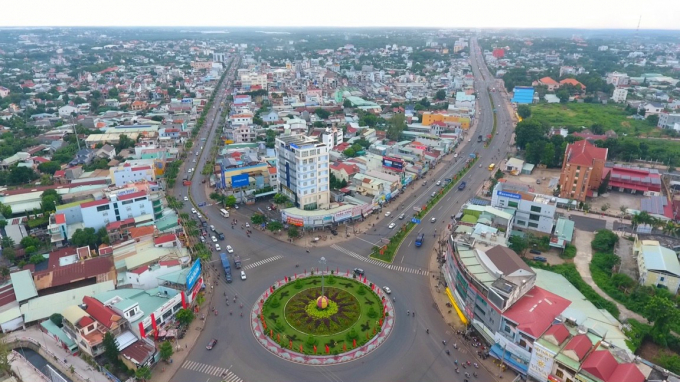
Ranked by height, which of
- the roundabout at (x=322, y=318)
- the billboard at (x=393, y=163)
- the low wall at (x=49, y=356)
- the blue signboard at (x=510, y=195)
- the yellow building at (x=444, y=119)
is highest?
the yellow building at (x=444, y=119)

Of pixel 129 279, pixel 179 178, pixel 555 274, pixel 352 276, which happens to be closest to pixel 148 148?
pixel 179 178

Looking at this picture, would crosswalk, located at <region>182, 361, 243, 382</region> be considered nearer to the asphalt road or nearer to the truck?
the asphalt road

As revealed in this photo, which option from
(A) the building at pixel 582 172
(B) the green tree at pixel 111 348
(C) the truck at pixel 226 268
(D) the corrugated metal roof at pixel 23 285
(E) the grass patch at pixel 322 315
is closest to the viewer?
(B) the green tree at pixel 111 348

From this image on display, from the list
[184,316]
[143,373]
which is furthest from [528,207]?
[143,373]

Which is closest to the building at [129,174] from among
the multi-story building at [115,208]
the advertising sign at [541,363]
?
the multi-story building at [115,208]

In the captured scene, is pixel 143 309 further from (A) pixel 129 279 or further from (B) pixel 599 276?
(B) pixel 599 276

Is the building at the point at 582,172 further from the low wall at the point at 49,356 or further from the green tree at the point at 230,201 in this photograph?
the low wall at the point at 49,356

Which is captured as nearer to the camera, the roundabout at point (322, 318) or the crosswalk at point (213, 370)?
the crosswalk at point (213, 370)
